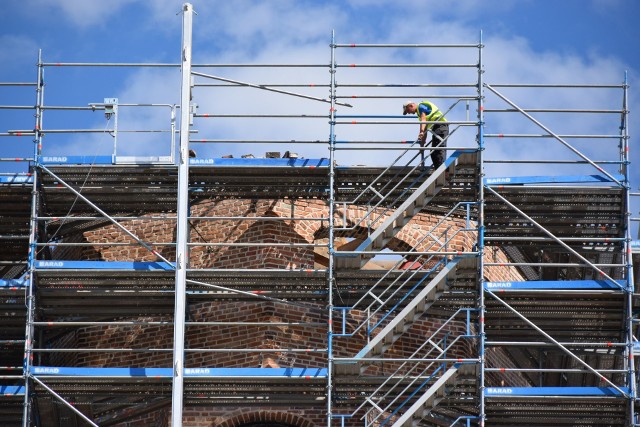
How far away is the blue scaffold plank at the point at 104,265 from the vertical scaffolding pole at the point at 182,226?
0.40 meters

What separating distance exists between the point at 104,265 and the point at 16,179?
7.16 feet

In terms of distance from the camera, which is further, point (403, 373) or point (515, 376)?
point (515, 376)

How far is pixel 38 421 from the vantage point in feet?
95.6

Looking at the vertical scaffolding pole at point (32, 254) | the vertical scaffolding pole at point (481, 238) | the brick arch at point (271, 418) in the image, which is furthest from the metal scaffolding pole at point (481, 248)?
the vertical scaffolding pole at point (32, 254)

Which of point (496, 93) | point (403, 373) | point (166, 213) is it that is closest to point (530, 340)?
point (403, 373)

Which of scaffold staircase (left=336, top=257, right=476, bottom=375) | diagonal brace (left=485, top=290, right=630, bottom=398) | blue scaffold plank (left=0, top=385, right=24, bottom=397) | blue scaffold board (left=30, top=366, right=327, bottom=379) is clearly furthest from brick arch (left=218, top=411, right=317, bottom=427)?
diagonal brace (left=485, top=290, right=630, bottom=398)

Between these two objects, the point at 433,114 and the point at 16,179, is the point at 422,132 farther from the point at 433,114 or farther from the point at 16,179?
the point at 16,179

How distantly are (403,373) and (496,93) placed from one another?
452cm

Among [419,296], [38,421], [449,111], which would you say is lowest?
[38,421]

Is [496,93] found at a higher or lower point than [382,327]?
higher

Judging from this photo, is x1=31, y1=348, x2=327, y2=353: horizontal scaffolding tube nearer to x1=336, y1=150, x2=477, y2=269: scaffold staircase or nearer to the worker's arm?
x1=336, y1=150, x2=477, y2=269: scaffold staircase

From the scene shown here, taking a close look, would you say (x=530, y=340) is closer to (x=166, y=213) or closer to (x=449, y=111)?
(x=449, y=111)

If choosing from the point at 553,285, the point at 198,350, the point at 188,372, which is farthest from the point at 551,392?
the point at 188,372

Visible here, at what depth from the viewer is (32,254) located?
29016 mm
